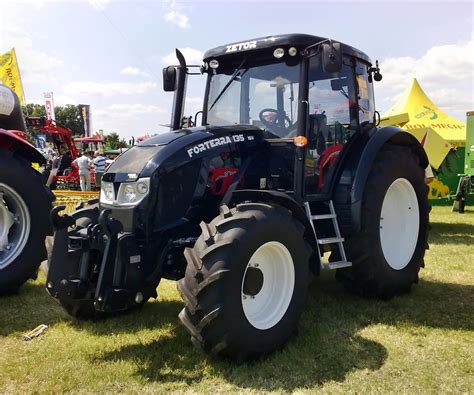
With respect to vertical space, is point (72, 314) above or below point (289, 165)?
below

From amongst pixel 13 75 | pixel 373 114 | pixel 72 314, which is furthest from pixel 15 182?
pixel 13 75

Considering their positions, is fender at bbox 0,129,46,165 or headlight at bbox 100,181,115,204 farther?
fender at bbox 0,129,46,165

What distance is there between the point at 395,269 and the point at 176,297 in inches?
86.0

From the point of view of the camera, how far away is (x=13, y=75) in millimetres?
17234

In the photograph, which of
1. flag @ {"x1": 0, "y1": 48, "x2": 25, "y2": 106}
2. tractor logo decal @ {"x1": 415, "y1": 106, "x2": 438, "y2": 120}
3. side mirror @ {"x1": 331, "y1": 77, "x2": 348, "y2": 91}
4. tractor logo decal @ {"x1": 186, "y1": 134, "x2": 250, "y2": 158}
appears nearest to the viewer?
tractor logo decal @ {"x1": 186, "y1": 134, "x2": 250, "y2": 158}

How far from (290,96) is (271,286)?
1728mm

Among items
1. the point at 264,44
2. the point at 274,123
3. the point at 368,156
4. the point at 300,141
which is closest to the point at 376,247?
the point at 368,156

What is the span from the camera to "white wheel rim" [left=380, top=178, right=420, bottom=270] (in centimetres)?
499

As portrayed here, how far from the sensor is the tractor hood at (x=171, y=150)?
11.7ft

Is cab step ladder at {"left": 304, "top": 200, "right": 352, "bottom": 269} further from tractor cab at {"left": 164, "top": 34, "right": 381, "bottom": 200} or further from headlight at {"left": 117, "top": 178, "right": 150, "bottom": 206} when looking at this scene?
headlight at {"left": 117, "top": 178, "right": 150, "bottom": 206}

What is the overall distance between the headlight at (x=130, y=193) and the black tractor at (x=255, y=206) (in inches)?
0.4

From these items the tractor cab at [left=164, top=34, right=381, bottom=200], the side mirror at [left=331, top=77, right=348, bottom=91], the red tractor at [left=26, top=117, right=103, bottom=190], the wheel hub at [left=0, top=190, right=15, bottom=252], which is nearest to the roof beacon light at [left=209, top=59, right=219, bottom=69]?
the tractor cab at [left=164, top=34, right=381, bottom=200]

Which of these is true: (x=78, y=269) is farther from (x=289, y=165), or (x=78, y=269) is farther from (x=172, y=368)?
(x=289, y=165)

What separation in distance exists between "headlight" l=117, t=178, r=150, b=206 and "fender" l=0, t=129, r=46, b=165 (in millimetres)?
1807
